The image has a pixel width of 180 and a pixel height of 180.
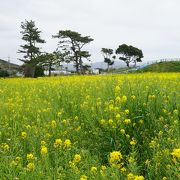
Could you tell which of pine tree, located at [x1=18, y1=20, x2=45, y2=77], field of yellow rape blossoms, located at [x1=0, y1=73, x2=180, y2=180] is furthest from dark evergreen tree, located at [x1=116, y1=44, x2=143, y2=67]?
field of yellow rape blossoms, located at [x1=0, y1=73, x2=180, y2=180]

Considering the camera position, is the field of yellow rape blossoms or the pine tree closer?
the field of yellow rape blossoms

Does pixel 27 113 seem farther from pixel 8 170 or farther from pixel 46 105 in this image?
pixel 8 170

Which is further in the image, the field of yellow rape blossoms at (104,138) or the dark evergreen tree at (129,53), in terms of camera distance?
the dark evergreen tree at (129,53)

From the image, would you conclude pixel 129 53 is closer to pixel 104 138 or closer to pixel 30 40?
pixel 30 40

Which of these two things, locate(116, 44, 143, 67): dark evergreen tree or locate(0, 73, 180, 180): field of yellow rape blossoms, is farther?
locate(116, 44, 143, 67): dark evergreen tree

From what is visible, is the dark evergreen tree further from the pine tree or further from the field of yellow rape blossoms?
the field of yellow rape blossoms

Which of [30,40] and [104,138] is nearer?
[104,138]

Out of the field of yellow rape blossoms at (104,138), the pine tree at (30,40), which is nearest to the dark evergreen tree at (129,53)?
the pine tree at (30,40)

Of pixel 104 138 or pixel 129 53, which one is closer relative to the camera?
pixel 104 138

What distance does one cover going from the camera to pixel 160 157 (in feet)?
10.6

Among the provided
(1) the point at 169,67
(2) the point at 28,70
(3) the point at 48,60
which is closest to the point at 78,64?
(3) the point at 48,60

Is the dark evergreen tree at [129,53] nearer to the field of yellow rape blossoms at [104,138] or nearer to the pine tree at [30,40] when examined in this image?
the pine tree at [30,40]

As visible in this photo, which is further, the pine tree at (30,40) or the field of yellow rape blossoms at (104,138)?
the pine tree at (30,40)

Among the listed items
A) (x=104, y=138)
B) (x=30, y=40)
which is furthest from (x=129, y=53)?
(x=104, y=138)
